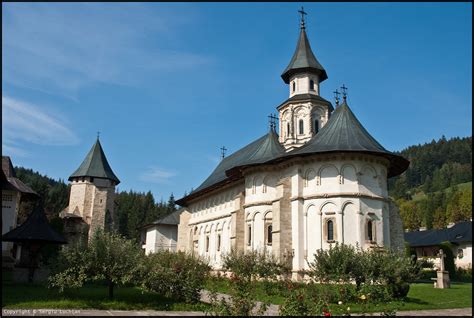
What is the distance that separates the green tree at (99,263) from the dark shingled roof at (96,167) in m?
41.8

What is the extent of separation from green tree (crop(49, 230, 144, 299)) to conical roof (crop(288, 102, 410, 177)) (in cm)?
1373

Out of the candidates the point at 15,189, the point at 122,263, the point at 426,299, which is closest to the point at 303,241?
the point at 426,299

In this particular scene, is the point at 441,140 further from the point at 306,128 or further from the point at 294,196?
the point at 294,196

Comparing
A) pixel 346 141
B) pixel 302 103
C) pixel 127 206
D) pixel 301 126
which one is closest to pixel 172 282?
pixel 346 141

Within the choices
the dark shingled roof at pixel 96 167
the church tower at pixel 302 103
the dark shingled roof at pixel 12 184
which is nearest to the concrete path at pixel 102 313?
the church tower at pixel 302 103

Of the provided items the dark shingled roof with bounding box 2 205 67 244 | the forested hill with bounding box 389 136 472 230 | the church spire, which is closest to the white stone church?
the church spire

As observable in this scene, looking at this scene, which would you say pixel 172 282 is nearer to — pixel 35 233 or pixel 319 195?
pixel 35 233

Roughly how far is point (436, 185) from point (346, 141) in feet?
345

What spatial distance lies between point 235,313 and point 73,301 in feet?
22.5

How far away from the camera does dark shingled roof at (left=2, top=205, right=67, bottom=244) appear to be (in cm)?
2062

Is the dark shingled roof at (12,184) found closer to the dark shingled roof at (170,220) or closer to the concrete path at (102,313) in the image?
the dark shingled roof at (170,220)

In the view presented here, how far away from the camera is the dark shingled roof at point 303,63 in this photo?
36875 millimetres

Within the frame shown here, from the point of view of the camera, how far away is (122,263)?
14.4m

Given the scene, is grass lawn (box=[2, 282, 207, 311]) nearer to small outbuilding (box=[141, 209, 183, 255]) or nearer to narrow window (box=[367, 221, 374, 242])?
narrow window (box=[367, 221, 374, 242])
